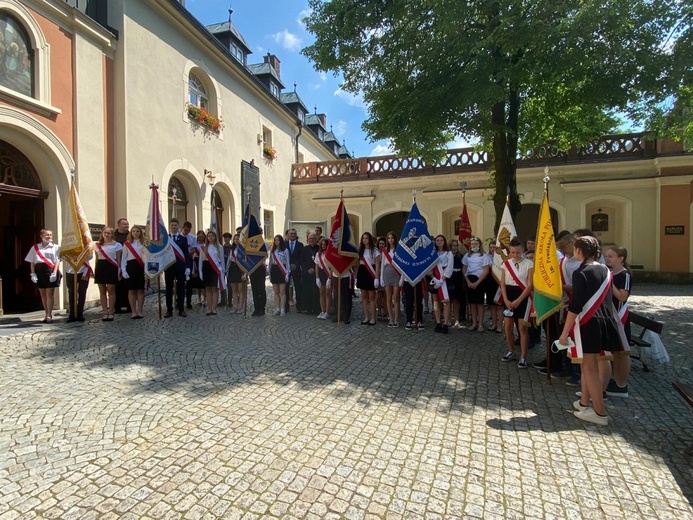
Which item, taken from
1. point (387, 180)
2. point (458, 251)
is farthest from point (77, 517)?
point (387, 180)

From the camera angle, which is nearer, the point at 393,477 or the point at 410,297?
the point at 393,477

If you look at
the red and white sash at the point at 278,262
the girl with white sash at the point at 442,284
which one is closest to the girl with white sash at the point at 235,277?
the red and white sash at the point at 278,262

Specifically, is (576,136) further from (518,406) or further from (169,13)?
(169,13)

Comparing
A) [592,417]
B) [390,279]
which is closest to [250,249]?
[390,279]

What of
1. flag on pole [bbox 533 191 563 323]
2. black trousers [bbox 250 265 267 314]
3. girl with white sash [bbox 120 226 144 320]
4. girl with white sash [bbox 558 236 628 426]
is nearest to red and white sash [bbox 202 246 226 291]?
black trousers [bbox 250 265 267 314]

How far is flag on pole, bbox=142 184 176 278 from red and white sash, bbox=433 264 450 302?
558 cm

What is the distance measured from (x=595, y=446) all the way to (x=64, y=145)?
37.0 ft

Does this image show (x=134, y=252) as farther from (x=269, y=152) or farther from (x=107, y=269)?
(x=269, y=152)

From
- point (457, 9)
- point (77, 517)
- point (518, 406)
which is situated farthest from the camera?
point (457, 9)

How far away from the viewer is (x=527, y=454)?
10.3 feet

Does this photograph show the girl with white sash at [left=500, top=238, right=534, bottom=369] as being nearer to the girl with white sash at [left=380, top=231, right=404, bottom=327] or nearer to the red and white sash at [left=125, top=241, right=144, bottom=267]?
the girl with white sash at [left=380, top=231, right=404, bottom=327]

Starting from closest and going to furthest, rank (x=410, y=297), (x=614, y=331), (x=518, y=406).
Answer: (x=614, y=331) < (x=518, y=406) < (x=410, y=297)

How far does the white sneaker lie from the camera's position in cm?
366

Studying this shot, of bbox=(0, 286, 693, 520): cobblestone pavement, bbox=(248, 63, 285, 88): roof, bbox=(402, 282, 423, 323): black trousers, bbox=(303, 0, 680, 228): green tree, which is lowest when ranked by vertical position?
bbox=(0, 286, 693, 520): cobblestone pavement
